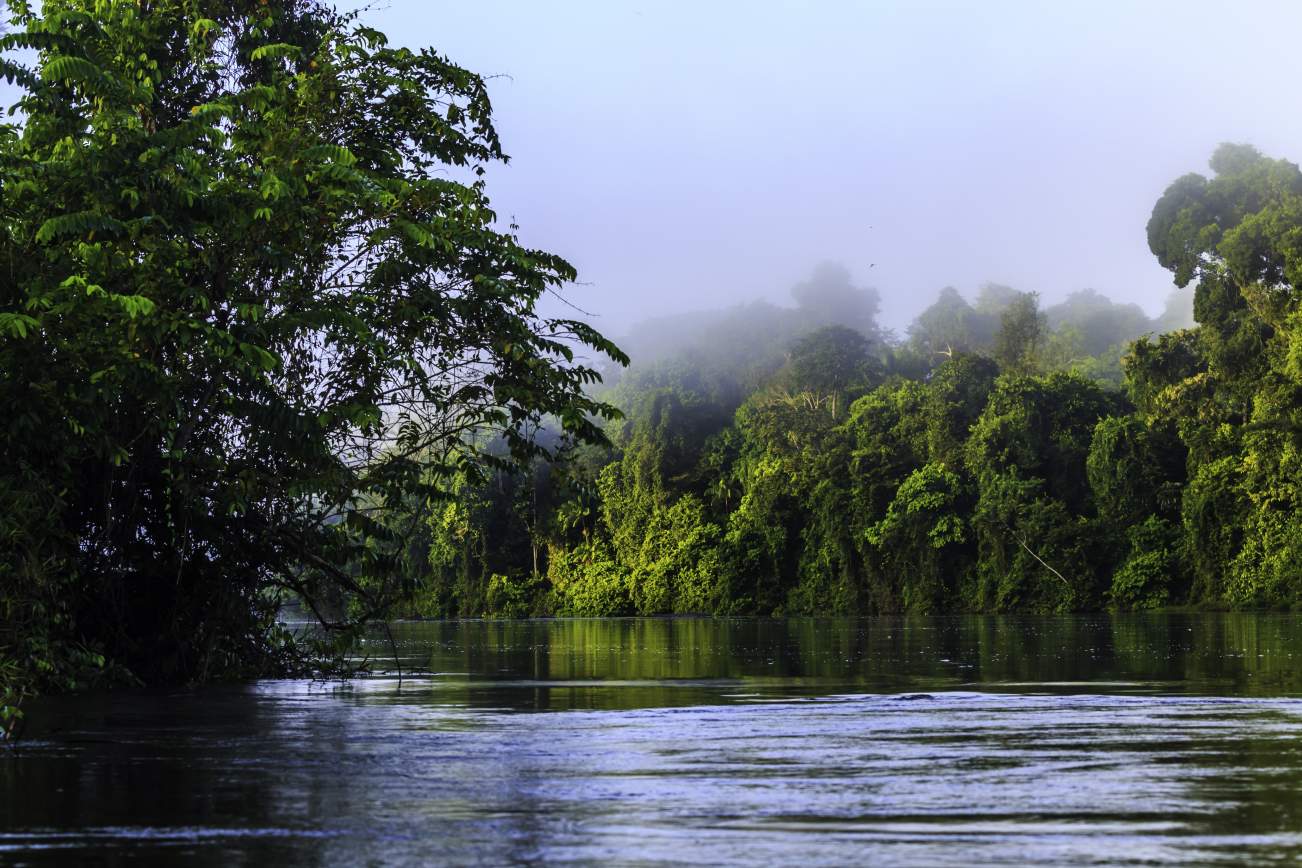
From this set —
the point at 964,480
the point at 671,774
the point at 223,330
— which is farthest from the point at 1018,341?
the point at 671,774

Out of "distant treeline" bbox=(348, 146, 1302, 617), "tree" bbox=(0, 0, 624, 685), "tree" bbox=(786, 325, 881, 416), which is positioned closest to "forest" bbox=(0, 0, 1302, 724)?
"tree" bbox=(0, 0, 624, 685)

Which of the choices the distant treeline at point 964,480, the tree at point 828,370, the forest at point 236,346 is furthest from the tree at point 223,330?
the tree at point 828,370

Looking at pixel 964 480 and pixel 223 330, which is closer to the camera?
pixel 223 330

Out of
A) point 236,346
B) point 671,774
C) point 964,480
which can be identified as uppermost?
point 964,480

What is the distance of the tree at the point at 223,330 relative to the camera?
43.8 ft

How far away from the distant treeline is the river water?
3002 cm

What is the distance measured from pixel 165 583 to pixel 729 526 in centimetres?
6403

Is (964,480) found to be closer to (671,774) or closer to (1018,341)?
(1018,341)

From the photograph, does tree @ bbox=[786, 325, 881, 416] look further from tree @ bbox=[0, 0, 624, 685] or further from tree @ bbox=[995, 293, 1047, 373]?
tree @ bbox=[0, 0, 624, 685]

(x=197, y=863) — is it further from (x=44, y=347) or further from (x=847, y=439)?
(x=847, y=439)

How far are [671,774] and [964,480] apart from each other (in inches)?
2491

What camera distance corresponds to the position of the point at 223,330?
46.1 feet

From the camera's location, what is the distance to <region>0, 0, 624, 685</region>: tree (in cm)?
1336

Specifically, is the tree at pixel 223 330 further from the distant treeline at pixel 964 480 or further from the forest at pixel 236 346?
the distant treeline at pixel 964 480
